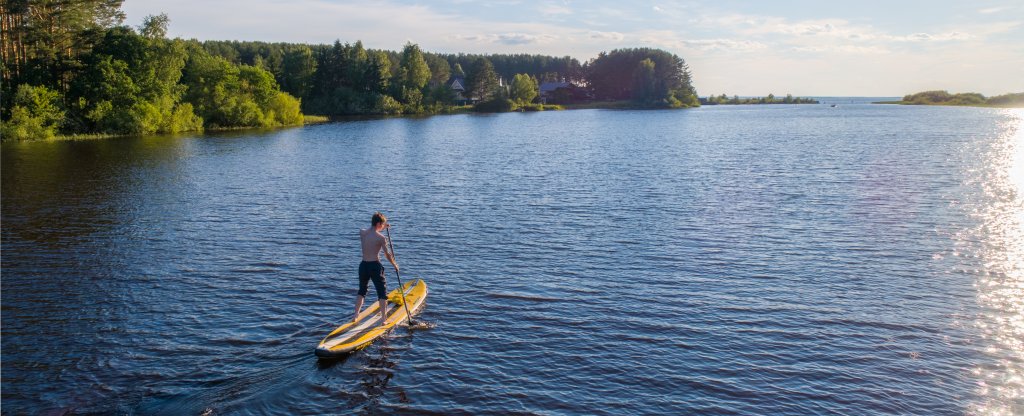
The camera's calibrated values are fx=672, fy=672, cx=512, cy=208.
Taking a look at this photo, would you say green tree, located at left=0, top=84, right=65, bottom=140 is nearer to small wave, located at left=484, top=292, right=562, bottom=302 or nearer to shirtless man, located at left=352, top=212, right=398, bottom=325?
shirtless man, located at left=352, top=212, right=398, bottom=325

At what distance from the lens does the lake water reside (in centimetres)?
1382

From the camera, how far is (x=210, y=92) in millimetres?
94375

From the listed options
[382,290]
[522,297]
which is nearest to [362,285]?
[382,290]

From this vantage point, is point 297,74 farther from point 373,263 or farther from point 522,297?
point 373,263

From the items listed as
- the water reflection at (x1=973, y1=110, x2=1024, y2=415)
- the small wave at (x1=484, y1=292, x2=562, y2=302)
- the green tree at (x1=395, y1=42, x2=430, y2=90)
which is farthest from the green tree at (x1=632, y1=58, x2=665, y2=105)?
the small wave at (x1=484, y1=292, x2=562, y2=302)

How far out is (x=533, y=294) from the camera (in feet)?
65.6

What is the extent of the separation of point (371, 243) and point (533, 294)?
551 centimetres

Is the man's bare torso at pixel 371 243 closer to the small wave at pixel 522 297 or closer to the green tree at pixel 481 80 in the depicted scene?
the small wave at pixel 522 297

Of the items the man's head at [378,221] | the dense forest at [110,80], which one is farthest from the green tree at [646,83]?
the man's head at [378,221]

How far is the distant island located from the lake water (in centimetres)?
14469

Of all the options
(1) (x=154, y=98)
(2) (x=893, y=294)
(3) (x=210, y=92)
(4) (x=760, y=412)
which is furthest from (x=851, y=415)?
(3) (x=210, y=92)

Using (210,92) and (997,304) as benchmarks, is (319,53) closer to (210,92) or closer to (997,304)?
(210,92)

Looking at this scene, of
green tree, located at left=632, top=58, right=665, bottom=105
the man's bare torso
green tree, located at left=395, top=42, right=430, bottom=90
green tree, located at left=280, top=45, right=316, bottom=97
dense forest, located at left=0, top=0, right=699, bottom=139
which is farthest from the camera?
green tree, located at left=632, top=58, right=665, bottom=105

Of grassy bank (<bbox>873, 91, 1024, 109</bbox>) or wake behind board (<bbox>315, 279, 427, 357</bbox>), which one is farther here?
grassy bank (<bbox>873, 91, 1024, 109</bbox>)
